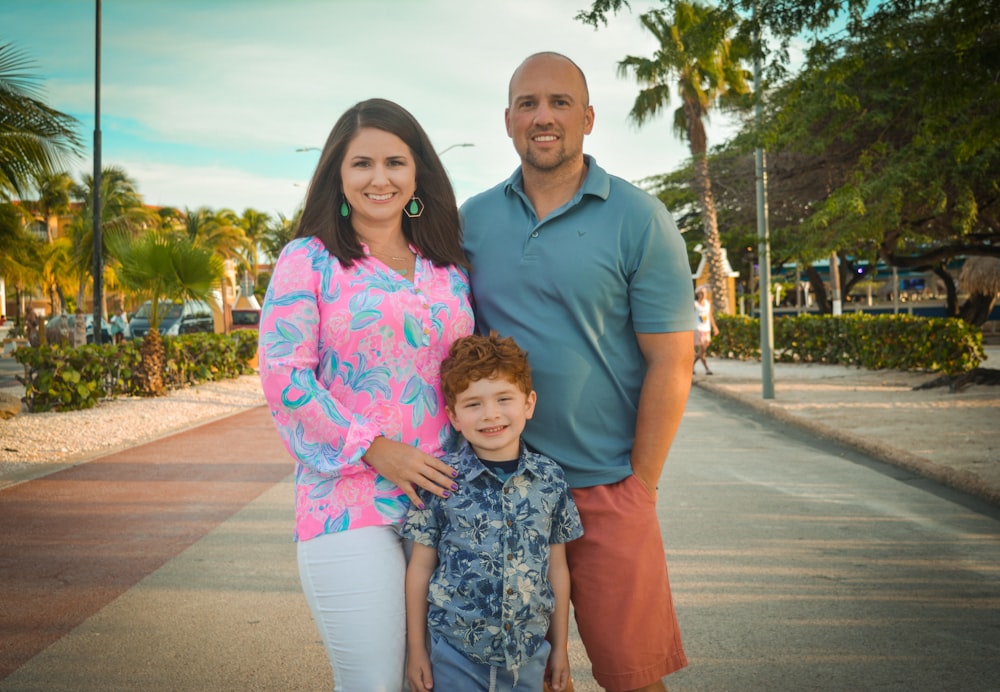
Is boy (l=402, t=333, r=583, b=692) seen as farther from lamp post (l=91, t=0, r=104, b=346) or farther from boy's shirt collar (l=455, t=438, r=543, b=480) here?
lamp post (l=91, t=0, r=104, b=346)

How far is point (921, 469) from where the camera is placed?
8477 millimetres

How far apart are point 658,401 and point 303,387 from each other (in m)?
1.04

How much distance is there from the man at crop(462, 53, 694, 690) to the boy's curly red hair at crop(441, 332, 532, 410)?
0.19 meters

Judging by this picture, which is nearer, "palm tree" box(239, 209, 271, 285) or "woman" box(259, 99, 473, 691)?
"woman" box(259, 99, 473, 691)

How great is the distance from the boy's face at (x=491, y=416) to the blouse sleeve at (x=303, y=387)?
25 centimetres

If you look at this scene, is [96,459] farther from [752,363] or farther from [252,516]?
[752,363]

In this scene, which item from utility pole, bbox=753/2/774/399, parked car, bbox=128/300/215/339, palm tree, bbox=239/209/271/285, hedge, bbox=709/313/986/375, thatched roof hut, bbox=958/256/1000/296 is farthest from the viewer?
palm tree, bbox=239/209/271/285

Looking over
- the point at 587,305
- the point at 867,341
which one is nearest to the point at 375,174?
the point at 587,305

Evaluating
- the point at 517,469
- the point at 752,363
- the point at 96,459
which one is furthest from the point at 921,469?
the point at 752,363

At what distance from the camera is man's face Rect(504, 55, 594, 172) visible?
9.20 ft

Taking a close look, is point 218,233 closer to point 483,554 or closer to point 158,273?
point 158,273

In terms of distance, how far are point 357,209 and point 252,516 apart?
16.7ft

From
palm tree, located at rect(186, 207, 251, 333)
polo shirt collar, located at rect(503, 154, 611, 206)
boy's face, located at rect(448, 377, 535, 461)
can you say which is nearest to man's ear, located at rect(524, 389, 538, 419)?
boy's face, located at rect(448, 377, 535, 461)

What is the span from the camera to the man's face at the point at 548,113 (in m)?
2.80
